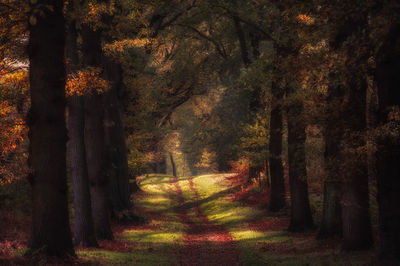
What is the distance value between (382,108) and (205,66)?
97.7ft

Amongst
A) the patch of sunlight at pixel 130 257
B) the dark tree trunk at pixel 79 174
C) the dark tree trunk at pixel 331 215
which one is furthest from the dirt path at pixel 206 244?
the dark tree trunk at pixel 79 174

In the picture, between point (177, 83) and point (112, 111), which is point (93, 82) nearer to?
point (112, 111)

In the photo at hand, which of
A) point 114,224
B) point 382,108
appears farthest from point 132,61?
point 382,108

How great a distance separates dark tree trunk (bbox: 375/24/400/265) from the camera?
31.8 ft

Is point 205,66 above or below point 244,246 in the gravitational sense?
above

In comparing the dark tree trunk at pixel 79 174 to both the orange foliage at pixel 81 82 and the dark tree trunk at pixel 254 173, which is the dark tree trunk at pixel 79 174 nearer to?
the orange foliage at pixel 81 82

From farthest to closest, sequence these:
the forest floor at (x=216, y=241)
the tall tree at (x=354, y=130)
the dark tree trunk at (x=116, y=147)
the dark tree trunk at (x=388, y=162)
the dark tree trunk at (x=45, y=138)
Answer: the dark tree trunk at (x=116, y=147) < the forest floor at (x=216, y=241) < the dark tree trunk at (x=45, y=138) < the tall tree at (x=354, y=130) < the dark tree trunk at (x=388, y=162)

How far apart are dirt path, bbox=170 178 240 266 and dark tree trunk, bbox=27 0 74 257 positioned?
5.54 metres

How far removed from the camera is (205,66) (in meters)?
38.9

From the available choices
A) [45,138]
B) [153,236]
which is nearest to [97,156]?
[153,236]

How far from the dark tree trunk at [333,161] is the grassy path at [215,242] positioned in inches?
31.5

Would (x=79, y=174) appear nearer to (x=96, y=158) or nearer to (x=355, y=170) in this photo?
(x=96, y=158)

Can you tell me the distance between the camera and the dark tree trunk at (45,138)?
10.3m

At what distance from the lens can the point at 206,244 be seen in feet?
62.5
